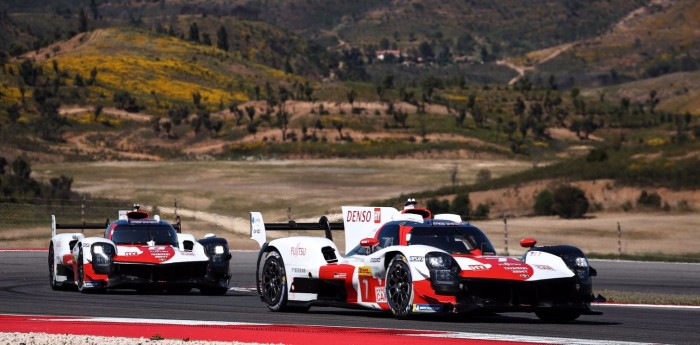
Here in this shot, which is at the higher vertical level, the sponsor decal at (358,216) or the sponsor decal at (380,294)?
the sponsor decal at (358,216)

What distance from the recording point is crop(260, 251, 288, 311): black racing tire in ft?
61.0

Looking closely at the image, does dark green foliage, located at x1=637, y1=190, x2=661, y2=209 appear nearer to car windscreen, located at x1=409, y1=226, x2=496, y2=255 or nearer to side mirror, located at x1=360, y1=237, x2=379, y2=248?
car windscreen, located at x1=409, y1=226, x2=496, y2=255

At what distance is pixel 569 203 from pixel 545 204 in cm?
118

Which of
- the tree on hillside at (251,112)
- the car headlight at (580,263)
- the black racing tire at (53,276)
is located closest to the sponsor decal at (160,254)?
the black racing tire at (53,276)

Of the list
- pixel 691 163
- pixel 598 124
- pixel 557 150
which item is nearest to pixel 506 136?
pixel 557 150

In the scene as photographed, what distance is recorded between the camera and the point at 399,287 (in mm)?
16312

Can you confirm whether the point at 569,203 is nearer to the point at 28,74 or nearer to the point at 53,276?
the point at 53,276

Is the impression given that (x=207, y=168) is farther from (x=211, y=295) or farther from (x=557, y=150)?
(x=211, y=295)

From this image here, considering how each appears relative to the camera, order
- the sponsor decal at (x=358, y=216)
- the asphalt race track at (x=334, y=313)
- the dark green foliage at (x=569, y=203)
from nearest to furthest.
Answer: the asphalt race track at (x=334, y=313) → the sponsor decal at (x=358, y=216) → the dark green foliage at (x=569, y=203)

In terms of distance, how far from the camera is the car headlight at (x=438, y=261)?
15.8 metres

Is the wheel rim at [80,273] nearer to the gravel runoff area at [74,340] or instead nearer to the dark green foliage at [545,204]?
the gravel runoff area at [74,340]

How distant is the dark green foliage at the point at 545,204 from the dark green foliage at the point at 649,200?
3835mm

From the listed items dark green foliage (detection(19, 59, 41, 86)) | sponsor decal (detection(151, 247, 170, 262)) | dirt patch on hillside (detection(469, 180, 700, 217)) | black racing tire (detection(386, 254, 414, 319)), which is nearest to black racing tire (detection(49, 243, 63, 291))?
sponsor decal (detection(151, 247, 170, 262))

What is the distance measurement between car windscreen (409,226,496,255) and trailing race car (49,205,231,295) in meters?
7.09
